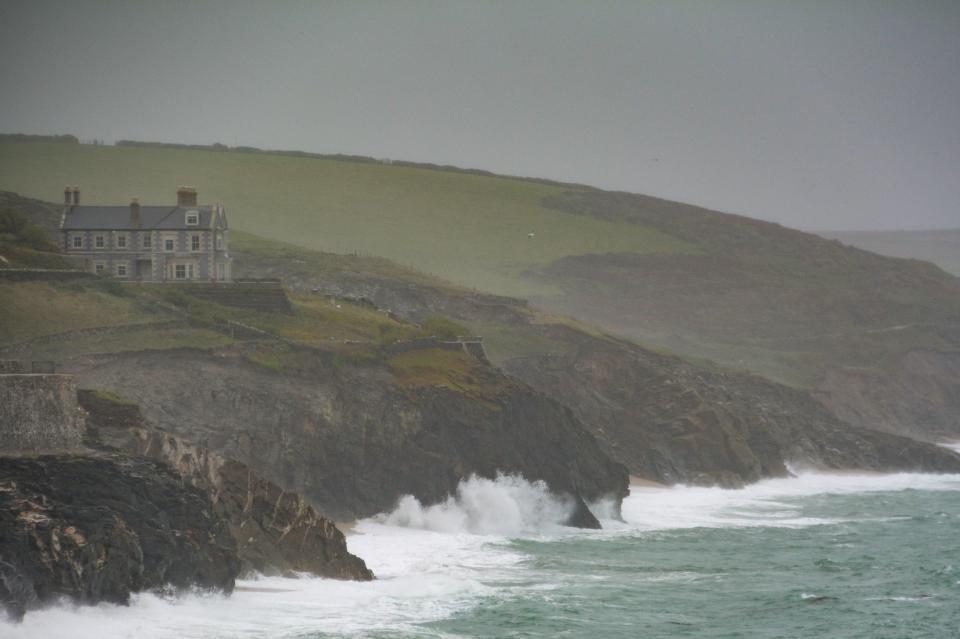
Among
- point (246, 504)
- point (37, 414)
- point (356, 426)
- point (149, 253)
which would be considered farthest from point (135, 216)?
point (37, 414)

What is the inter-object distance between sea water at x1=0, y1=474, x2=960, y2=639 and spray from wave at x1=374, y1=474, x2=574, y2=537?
75 mm

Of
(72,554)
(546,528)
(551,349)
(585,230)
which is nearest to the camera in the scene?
(72,554)

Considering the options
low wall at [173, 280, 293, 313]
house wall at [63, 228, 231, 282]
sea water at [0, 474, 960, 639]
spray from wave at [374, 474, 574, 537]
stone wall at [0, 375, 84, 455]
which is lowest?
sea water at [0, 474, 960, 639]

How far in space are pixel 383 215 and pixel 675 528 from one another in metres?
103

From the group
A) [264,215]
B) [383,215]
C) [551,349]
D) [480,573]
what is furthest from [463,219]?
[480,573]

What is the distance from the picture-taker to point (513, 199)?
19888cm

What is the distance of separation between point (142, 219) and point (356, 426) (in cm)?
2209

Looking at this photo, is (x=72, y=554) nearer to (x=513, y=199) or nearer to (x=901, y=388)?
(x=901, y=388)

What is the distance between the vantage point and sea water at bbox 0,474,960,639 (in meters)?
47.3

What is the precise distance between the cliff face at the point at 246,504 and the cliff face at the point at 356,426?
12.7 m

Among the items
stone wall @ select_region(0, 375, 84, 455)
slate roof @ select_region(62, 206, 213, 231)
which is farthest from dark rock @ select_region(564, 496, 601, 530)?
stone wall @ select_region(0, 375, 84, 455)

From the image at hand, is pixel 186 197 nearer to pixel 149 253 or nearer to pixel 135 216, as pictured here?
pixel 135 216

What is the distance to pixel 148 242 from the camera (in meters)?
91.3

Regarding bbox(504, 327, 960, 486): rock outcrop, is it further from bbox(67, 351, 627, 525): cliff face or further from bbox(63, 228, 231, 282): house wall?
bbox(63, 228, 231, 282): house wall
